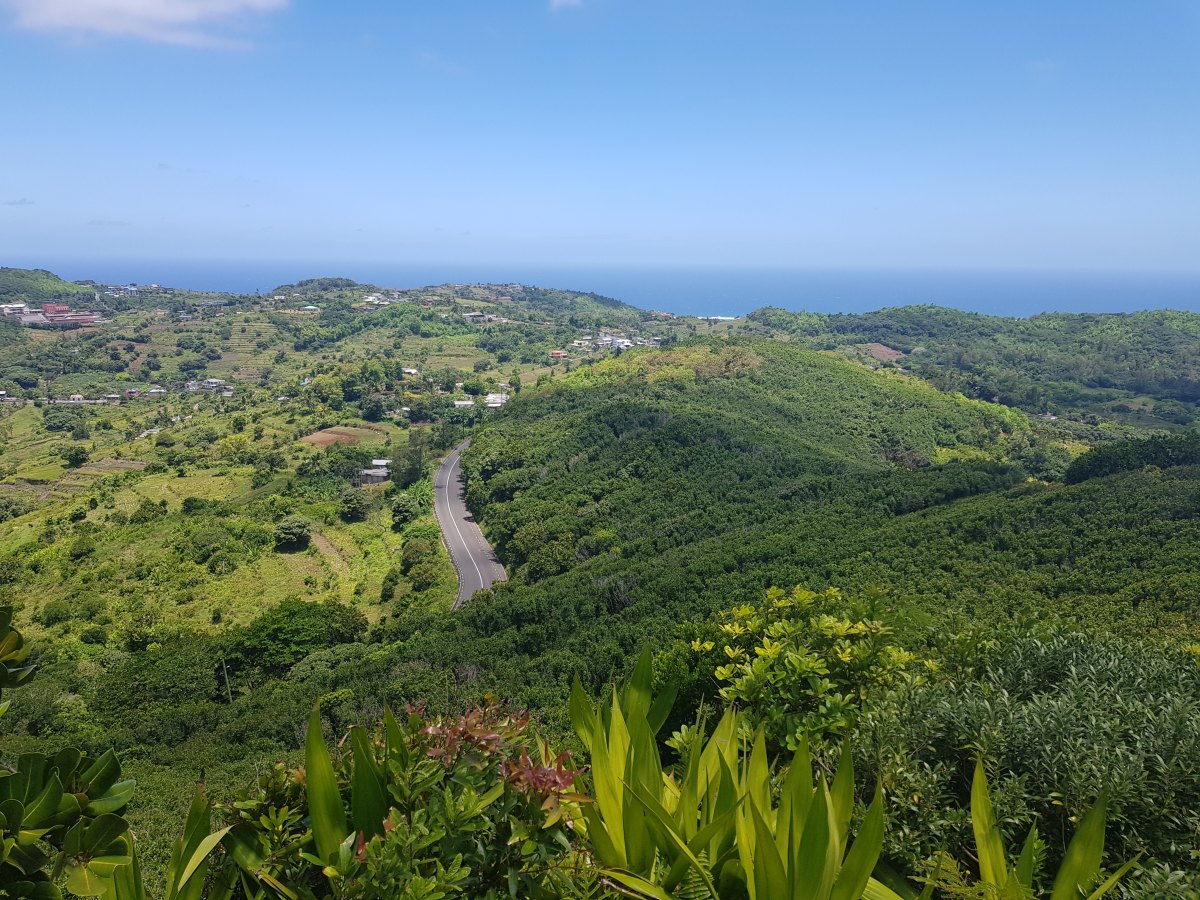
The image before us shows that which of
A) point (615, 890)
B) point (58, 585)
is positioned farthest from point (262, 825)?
point (58, 585)

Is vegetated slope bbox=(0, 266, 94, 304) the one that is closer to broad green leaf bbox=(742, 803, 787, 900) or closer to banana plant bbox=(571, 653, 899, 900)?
banana plant bbox=(571, 653, 899, 900)

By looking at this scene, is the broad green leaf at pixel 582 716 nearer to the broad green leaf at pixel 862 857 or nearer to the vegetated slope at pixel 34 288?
the broad green leaf at pixel 862 857

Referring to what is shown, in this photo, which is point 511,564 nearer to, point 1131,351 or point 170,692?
point 170,692

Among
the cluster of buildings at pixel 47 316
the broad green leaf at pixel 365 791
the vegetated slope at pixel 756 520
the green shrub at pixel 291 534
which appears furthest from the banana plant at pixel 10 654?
the cluster of buildings at pixel 47 316

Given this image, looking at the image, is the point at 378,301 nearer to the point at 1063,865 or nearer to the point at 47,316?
the point at 47,316

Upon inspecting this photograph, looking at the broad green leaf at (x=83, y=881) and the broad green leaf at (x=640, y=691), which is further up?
the broad green leaf at (x=83, y=881)

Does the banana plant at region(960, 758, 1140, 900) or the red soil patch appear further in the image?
the red soil patch

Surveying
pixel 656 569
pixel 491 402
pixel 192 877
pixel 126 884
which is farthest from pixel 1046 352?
pixel 126 884

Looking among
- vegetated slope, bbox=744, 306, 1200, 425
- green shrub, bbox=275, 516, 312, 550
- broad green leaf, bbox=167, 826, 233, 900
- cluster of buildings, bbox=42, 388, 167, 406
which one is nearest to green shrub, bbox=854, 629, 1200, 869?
broad green leaf, bbox=167, 826, 233, 900
